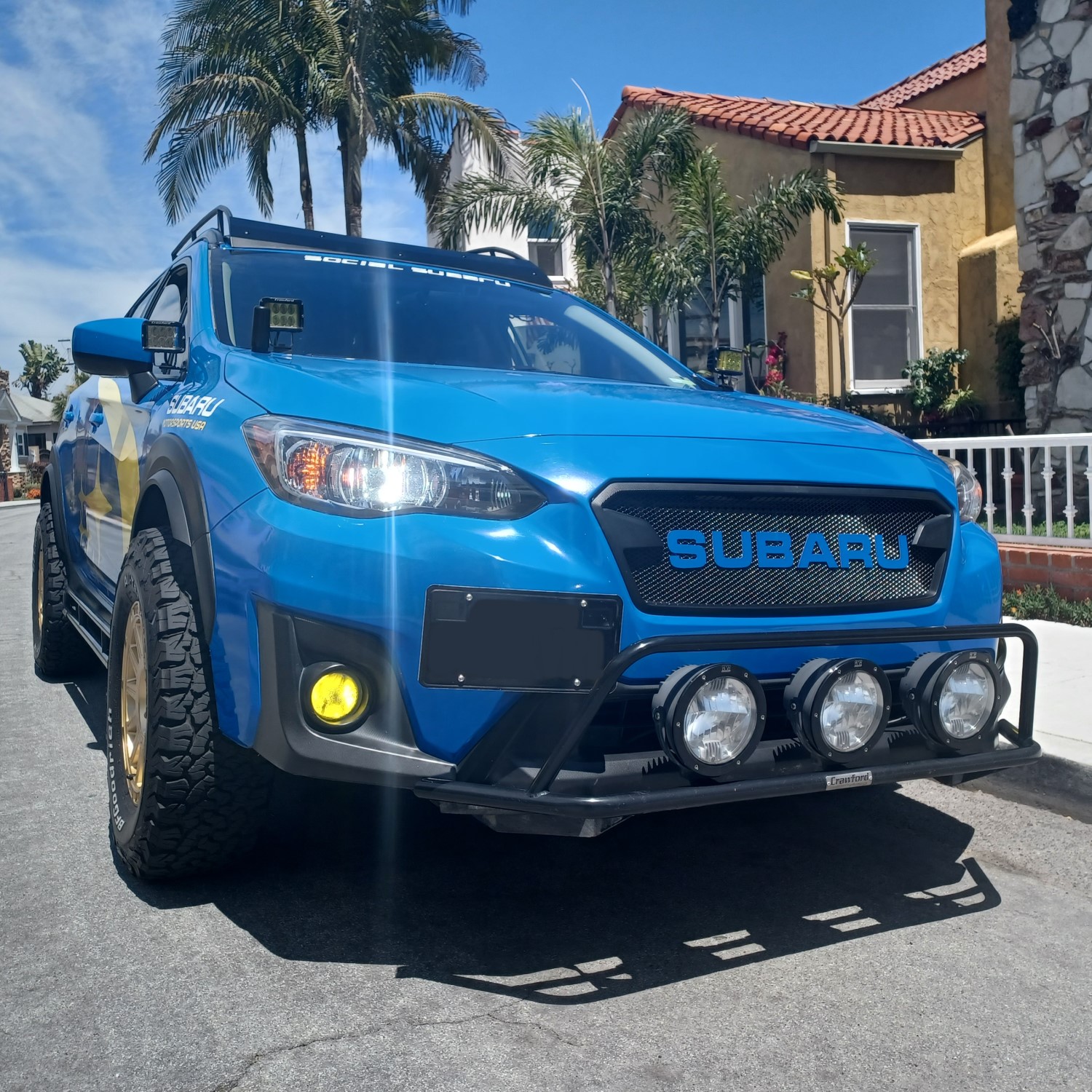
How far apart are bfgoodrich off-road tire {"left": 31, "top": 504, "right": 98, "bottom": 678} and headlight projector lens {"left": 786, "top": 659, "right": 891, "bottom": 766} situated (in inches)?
153

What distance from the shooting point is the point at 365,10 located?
19.1m

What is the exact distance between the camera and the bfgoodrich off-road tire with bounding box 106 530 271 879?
9.43ft

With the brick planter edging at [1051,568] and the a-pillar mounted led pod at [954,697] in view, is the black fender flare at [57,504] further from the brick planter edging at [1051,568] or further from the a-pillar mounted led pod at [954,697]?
the brick planter edging at [1051,568]

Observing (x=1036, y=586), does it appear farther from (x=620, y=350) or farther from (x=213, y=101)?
(x=213, y=101)

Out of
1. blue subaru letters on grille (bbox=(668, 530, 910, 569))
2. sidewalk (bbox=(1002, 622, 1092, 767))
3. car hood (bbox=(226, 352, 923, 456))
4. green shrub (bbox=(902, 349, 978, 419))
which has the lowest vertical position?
sidewalk (bbox=(1002, 622, 1092, 767))

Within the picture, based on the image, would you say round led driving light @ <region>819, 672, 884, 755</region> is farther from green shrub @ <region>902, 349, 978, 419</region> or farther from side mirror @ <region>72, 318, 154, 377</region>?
green shrub @ <region>902, 349, 978, 419</region>

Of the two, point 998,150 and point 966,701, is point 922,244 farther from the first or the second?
point 966,701

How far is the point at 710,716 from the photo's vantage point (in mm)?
2465

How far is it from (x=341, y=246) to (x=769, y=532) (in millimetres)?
2325

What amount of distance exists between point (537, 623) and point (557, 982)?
858 millimetres

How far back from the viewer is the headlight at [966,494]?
3.31 meters

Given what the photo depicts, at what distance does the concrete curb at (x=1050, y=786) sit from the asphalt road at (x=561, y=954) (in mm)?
105

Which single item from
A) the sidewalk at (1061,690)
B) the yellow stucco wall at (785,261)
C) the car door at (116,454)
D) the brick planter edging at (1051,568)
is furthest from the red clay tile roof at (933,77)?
the car door at (116,454)

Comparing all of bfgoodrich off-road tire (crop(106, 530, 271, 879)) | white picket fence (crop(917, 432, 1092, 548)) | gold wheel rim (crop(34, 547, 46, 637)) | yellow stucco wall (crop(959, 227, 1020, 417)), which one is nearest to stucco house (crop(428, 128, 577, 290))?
yellow stucco wall (crop(959, 227, 1020, 417))
